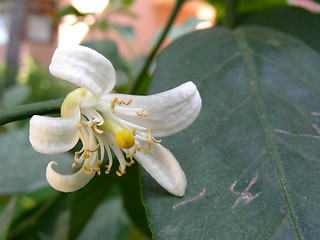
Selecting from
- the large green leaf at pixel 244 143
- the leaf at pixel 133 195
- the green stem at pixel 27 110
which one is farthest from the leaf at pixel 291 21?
the green stem at pixel 27 110

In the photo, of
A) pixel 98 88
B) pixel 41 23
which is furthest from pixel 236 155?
pixel 41 23

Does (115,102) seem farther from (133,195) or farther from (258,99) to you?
(133,195)

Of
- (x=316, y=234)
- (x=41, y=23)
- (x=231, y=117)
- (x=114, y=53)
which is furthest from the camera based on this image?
(x=41, y=23)

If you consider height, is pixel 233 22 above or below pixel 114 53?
above

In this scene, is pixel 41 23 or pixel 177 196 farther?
pixel 41 23

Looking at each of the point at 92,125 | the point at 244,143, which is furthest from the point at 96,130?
the point at 244,143

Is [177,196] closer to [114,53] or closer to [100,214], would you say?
[100,214]

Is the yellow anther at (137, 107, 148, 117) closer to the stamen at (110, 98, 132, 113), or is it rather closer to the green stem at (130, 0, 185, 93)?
the stamen at (110, 98, 132, 113)

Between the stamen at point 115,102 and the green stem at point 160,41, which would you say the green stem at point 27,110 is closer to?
the stamen at point 115,102

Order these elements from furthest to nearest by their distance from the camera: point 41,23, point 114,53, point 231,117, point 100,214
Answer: point 41,23 → point 114,53 → point 100,214 → point 231,117
